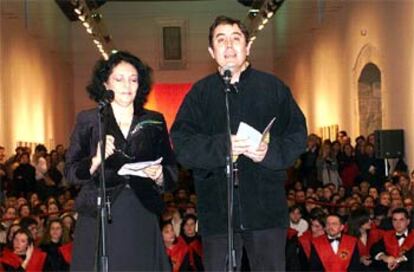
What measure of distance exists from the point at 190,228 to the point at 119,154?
24.6 feet

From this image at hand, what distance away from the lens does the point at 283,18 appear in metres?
24.4

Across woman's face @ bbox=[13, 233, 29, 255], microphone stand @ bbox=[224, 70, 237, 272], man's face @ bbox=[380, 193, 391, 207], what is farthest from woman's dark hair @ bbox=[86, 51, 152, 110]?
man's face @ bbox=[380, 193, 391, 207]

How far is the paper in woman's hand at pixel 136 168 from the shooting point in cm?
417

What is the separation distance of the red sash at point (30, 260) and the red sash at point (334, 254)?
10.5ft

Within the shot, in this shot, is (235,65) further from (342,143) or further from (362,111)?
(362,111)

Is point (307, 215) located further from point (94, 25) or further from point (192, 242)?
point (94, 25)

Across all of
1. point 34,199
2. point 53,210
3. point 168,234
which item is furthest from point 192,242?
point 34,199

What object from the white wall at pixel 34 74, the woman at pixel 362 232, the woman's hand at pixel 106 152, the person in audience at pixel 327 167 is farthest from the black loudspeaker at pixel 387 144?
the woman's hand at pixel 106 152

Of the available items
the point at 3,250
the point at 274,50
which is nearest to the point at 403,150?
the point at 3,250

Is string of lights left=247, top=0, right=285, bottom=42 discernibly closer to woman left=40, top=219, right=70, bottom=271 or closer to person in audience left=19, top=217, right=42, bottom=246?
person in audience left=19, top=217, right=42, bottom=246

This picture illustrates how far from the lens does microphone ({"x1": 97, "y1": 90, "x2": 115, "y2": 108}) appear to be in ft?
13.6

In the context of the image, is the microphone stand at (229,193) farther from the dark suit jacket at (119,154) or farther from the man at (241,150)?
the dark suit jacket at (119,154)

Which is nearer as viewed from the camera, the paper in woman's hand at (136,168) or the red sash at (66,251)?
the paper in woman's hand at (136,168)

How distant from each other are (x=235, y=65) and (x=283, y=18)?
2055cm
